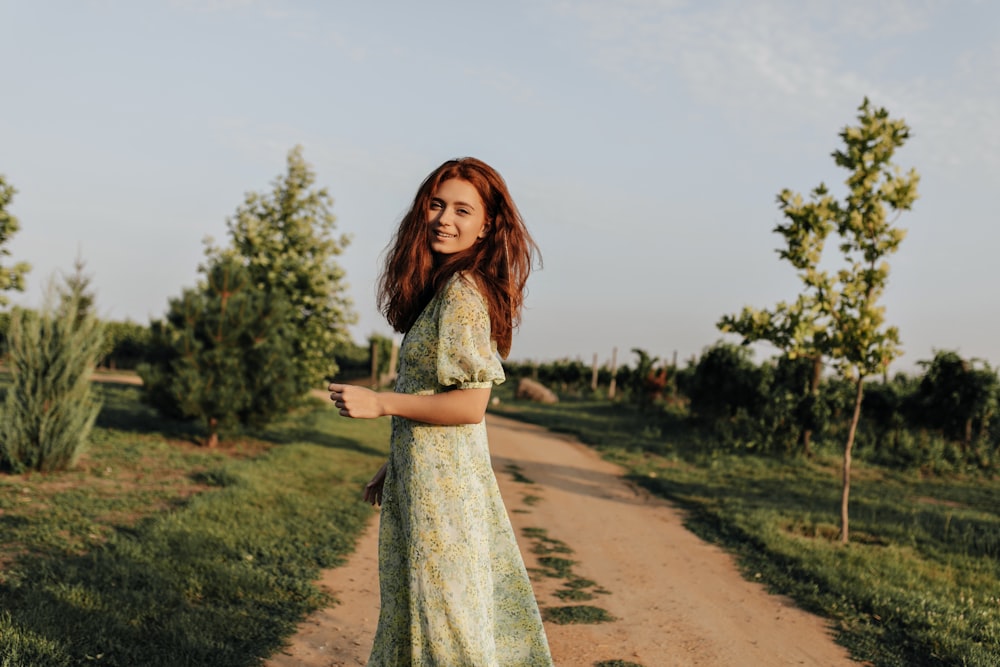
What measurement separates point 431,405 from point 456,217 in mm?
665

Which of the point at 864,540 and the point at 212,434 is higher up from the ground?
the point at 212,434

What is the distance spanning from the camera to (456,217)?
2.54 metres

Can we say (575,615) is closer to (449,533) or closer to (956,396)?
Answer: (449,533)

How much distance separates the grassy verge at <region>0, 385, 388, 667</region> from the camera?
408 cm

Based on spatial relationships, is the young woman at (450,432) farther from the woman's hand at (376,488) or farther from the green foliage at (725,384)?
the green foliage at (725,384)

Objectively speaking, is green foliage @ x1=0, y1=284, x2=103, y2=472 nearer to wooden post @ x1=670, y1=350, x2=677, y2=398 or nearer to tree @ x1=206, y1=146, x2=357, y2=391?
tree @ x1=206, y1=146, x2=357, y2=391

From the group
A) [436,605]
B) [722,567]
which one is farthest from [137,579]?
[722,567]

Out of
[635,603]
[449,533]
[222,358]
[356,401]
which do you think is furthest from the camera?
[222,358]

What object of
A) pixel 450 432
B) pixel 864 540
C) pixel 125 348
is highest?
pixel 125 348

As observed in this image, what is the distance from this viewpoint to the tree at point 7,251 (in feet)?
35.7

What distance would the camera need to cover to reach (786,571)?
23.0ft

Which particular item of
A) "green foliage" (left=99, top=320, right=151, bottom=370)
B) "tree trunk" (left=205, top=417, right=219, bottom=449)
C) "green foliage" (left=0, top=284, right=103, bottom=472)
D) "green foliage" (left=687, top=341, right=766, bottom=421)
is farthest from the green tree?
"green foliage" (left=99, top=320, right=151, bottom=370)

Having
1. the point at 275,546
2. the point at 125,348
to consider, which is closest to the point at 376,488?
the point at 275,546

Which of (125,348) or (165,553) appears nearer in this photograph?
(165,553)
